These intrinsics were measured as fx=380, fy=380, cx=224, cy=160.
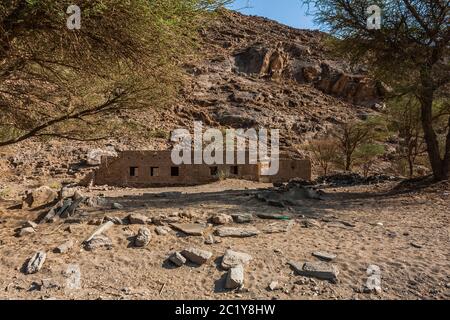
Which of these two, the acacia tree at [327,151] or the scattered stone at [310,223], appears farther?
the acacia tree at [327,151]

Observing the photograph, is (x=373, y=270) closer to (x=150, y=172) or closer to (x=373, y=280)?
(x=373, y=280)

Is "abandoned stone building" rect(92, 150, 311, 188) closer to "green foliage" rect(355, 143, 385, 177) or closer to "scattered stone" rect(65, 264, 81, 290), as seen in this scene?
"green foliage" rect(355, 143, 385, 177)

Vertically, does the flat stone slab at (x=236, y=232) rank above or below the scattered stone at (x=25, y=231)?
above

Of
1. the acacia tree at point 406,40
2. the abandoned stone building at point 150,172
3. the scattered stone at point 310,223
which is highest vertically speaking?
the acacia tree at point 406,40

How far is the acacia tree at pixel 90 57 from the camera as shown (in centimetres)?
454

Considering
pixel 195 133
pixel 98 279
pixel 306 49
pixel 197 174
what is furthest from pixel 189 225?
pixel 306 49

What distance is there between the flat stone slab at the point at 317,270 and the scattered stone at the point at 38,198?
5895 millimetres

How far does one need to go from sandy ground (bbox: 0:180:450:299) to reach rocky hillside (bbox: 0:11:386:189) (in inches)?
733

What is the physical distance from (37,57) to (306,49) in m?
50.1

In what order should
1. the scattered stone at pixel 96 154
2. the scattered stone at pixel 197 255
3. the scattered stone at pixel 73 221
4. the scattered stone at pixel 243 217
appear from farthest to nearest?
the scattered stone at pixel 96 154 → the scattered stone at pixel 243 217 → the scattered stone at pixel 73 221 → the scattered stone at pixel 197 255

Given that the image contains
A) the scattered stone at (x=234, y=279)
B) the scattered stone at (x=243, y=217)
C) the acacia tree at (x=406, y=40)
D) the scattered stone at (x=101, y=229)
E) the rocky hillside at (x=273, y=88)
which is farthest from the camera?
the rocky hillside at (x=273, y=88)

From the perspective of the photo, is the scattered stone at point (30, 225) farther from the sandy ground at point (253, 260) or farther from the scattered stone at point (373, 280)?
the scattered stone at point (373, 280)

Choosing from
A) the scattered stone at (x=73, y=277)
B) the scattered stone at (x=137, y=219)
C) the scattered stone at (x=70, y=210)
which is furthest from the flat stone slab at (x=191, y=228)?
the scattered stone at (x=70, y=210)

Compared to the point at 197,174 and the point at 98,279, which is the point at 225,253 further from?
the point at 197,174
